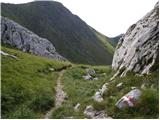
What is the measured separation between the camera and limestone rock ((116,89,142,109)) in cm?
2008

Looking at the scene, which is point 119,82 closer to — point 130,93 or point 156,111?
point 130,93

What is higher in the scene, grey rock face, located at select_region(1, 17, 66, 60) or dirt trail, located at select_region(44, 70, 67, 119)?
grey rock face, located at select_region(1, 17, 66, 60)

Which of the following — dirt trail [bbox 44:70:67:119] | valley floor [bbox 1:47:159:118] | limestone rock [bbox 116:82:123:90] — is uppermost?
limestone rock [bbox 116:82:123:90]

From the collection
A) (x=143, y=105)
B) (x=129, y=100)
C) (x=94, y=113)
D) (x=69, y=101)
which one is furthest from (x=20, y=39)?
(x=143, y=105)

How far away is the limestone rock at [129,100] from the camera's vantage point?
65.9 ft

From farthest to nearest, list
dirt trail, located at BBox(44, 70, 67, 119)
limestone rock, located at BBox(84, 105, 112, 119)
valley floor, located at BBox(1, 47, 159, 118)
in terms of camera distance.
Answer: dirt trail, located at BBox(44, 70, 67, 119), limestone rock, located at BBox(84, 105, 112, 119), valley floor, located at BBox(1, 47, 159, 118)

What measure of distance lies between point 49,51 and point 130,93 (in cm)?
10014

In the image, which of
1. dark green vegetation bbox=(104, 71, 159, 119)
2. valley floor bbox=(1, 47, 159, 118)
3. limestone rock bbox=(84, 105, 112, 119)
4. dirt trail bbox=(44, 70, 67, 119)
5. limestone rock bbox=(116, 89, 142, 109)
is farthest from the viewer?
dirt trail bbox=(44, 70, 67, 119)

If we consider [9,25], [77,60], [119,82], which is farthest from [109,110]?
[77,60]

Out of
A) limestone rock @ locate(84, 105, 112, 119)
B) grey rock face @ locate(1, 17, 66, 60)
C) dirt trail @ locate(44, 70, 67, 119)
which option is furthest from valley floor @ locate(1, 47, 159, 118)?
grey rock face @ locate(1, 17, 66, 60)

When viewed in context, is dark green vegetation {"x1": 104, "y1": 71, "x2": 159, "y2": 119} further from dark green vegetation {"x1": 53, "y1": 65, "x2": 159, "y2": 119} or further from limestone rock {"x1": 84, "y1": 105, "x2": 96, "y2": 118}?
limestone rock {"x1": 84, "y1": 105, "x2": 96, "y2": 118}

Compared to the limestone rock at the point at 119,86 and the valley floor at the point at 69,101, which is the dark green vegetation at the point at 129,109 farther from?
the limestone rock at the point at 119,86

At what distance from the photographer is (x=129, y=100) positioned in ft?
66.8

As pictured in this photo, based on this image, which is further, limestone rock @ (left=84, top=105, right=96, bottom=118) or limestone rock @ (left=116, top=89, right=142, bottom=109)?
limestone rock @ (left=84, top=105, right=96, bottom=118)
